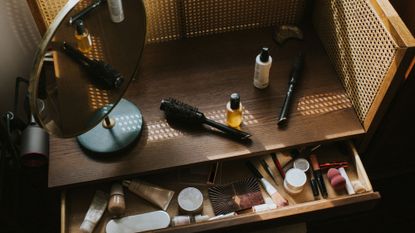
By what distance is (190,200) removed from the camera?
104 cm

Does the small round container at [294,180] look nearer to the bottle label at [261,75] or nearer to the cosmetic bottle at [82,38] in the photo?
the bottle label at [261,75]

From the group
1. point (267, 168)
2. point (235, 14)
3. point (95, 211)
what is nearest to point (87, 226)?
point (95, 211)

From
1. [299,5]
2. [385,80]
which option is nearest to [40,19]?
[299,5]

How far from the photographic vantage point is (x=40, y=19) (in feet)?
3.58

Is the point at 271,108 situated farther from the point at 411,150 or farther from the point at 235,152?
the point at 411,150

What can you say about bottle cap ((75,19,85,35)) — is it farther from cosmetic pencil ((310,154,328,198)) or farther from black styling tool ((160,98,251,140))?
cosmetic pencil ((310,154,328,198))

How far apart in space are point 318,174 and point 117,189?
0.47 m

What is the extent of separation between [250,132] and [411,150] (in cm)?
60

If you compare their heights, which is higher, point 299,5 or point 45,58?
point 299,5

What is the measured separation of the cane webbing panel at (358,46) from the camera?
0.97 meters

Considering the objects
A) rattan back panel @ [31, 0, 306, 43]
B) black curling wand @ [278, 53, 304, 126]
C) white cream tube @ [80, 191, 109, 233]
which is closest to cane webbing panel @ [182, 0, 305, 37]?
rattan back panel @ [31, 0, 306, 43]

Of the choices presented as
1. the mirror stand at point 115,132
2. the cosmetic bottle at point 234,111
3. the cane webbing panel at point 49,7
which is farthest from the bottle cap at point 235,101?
the cane webbing panel at point 49,7

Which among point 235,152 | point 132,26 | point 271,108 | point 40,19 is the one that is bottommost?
point 235,152

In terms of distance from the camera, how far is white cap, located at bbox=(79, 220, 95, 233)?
0.99 m
